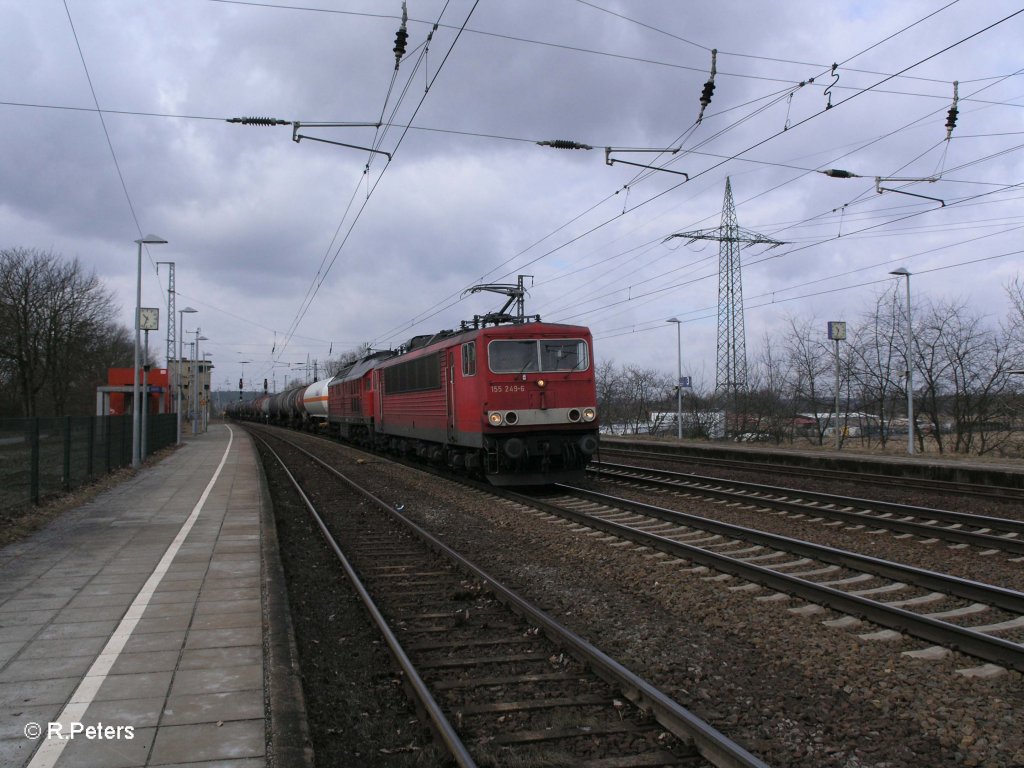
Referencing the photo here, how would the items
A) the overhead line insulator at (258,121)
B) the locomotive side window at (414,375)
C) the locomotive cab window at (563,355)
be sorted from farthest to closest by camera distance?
the locomotive side window at (414,375)
the locomotive cab window at (563,355)
the overhead line insulator at (258,121)

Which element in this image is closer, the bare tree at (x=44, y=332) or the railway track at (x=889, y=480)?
the railway track at (x=889, y=480)

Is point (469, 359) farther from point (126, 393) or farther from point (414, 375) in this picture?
point (126, 393)

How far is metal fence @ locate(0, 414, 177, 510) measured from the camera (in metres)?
10.9

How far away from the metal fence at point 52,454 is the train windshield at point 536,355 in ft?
24.5

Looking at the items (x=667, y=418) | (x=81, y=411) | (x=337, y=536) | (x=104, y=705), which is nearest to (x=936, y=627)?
(x=104, y=705)

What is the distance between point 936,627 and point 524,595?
10.8ft

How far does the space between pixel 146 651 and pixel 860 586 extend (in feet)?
19.9

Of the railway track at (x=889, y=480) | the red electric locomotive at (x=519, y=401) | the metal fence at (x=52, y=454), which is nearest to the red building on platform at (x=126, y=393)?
the metal fence at (x=52, y=454)

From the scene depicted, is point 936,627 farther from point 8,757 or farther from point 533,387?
point 533,387

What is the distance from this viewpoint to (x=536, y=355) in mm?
14070

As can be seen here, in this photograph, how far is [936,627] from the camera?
5.34 metres

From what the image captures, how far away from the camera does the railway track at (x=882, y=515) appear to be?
8.95 metres

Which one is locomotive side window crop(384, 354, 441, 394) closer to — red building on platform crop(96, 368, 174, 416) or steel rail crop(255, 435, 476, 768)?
steel rail crop(255, 435, 476, 768)

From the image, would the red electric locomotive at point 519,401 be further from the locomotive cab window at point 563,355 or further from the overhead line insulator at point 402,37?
the overhead line insulator at point 402,37
